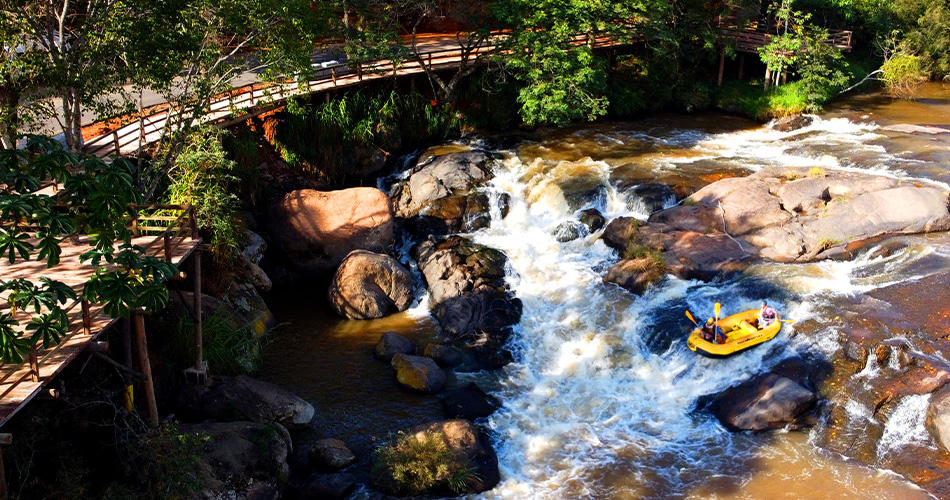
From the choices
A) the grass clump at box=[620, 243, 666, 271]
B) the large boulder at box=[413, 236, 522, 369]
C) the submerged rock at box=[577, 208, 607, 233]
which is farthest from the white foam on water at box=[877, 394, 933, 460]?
the submerged rock at box=[577, 208, 607, 233]

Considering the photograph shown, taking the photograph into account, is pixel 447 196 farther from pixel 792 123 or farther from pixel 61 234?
pixel 61 234

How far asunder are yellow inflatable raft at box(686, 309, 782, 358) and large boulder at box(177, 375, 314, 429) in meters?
7.12

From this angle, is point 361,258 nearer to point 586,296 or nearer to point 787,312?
point 586,296

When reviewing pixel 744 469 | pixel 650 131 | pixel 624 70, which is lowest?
pixel 744 469

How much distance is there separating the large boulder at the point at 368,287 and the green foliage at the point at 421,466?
5.16m

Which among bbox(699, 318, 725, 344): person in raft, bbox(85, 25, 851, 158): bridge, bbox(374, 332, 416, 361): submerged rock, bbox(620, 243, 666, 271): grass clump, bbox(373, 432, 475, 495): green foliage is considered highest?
bbox(85, 25, 851, 158): bridge

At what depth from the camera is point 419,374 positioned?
48.0ft

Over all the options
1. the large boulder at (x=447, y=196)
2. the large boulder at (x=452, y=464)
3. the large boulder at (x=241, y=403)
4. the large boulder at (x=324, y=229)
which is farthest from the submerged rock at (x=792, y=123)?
the large boulder at (x=241, y=403)

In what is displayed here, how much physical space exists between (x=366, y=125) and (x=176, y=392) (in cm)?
1123

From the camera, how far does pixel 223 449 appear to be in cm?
1154

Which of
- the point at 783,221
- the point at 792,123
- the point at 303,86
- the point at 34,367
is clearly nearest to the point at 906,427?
the point at 783,221

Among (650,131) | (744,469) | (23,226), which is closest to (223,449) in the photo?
(23,226)

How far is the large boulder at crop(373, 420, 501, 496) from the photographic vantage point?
39.3 ft

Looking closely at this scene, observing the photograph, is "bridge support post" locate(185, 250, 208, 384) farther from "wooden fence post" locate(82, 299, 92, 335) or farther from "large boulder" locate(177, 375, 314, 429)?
"wooden fence post" locate(82, 299, 92, 335)
